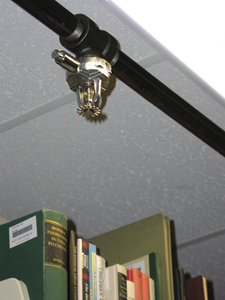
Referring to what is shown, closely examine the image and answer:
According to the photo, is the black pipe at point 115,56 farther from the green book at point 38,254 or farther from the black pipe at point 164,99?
the green book at point 38,254

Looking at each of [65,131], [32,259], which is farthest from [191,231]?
[32,259]

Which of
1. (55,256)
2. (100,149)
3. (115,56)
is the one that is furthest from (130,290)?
(115,56)

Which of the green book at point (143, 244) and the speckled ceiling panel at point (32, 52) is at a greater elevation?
the speckled ceiling panel at point (32, 52)

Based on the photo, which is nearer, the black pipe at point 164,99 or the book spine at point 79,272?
the black pipe at point 164,99

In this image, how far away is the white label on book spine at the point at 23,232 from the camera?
1.08 metres

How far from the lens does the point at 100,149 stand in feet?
4.49

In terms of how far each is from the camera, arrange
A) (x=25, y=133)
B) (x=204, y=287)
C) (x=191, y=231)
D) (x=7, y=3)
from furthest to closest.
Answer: (x=191, y=231) < (x=204, y=287) < (x=25, y=133) < (x=7, y=3)

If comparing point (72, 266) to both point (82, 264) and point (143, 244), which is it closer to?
point (82, 264)

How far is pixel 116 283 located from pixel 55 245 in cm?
21

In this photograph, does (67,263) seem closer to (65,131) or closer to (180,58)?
(65,131)

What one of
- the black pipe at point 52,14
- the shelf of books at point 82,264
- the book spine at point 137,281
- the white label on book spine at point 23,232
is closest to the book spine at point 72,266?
the shelf of books at point 82,264

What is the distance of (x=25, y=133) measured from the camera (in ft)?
4.33

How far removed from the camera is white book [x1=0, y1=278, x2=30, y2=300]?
999 mm

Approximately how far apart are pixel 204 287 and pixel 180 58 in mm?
781
